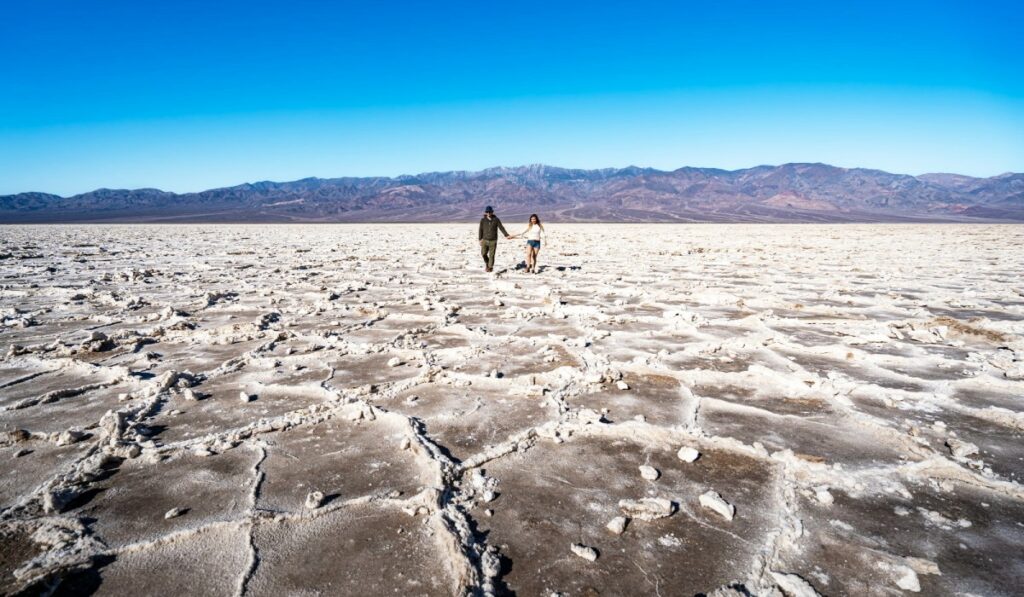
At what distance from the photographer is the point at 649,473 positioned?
2.04 metres

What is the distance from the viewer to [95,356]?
3666 mm

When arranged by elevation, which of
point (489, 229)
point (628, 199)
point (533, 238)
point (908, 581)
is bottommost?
point (908, 581)

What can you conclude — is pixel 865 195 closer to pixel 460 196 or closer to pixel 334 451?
pixel 460 196

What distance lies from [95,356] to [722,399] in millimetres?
4328

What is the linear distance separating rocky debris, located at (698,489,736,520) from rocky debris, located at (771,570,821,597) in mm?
282

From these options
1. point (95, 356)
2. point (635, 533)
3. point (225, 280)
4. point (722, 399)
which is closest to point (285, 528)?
point (635, 533)

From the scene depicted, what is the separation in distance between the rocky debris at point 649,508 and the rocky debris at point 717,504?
0.11 meters

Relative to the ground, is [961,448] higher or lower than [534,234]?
lower

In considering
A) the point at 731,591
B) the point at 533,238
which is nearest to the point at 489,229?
the point at 533,238

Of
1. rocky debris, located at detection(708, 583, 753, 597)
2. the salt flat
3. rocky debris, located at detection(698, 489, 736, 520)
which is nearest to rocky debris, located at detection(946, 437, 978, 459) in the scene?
the salt flat

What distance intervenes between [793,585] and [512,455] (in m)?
1.13

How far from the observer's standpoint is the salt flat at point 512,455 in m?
1.53

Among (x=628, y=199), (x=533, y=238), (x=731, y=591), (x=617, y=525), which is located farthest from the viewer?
(x=628, y=199)

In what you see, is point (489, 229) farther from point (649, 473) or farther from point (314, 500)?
point (314, 500)
